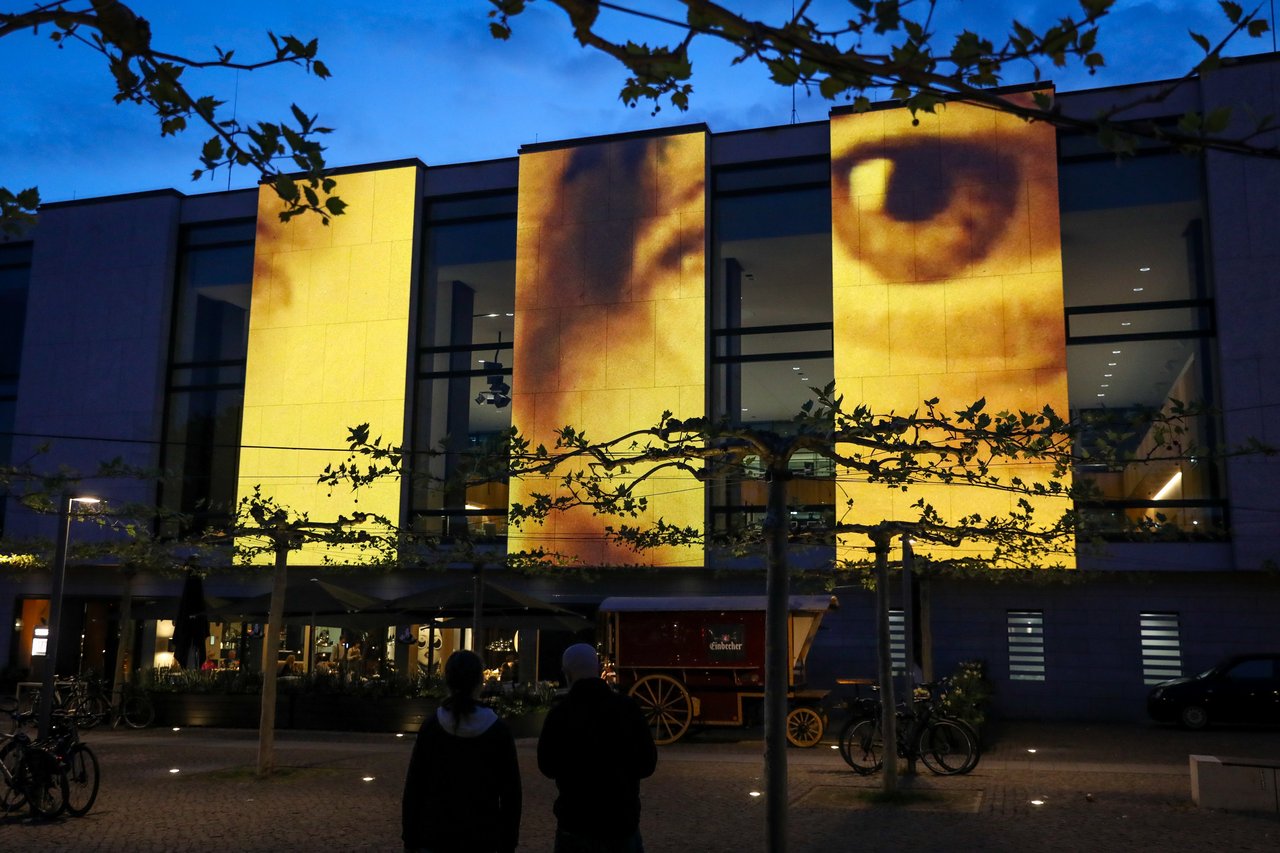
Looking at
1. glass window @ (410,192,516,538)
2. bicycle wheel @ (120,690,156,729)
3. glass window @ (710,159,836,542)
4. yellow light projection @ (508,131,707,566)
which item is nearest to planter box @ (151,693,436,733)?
bicycle wheel @ (120,690,156,729)

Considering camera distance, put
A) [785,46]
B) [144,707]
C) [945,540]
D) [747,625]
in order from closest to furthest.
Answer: [785,46] < [945,540] < [747,625] < [144,707]

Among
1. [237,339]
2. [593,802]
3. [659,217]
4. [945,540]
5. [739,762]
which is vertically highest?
[659,217]

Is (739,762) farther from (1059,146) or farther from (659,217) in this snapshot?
(1059,146)

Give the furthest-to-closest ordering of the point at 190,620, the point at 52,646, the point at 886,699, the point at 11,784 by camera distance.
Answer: the point at 190,620 → the point at 52,646 → the point at 886,699 → the point at 11,784

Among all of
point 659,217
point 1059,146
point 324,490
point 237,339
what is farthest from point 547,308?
point 1059,146

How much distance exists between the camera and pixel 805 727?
19.0m

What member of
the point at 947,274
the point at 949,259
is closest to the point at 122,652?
the point at 947,274

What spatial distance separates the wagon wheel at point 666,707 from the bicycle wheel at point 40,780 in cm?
1005

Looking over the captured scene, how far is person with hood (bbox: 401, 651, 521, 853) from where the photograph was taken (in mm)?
4938

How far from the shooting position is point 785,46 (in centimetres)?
346

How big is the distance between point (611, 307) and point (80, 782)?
58.0 ft

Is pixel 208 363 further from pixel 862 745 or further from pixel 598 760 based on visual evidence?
pixel 598 760

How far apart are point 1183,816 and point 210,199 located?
92.4 ft

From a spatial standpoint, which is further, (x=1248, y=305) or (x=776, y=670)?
(x=1248, y=305)
